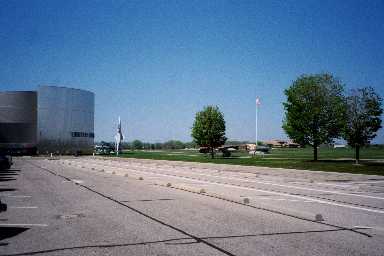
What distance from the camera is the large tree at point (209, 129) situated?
57312 mm

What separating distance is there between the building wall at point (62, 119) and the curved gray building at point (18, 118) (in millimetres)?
2823

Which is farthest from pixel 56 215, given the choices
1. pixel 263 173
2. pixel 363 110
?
pixel 363 110

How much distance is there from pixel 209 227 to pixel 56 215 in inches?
161

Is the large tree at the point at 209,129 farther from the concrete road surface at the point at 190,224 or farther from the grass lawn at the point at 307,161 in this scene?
the concrete road surface at the point at 190,224

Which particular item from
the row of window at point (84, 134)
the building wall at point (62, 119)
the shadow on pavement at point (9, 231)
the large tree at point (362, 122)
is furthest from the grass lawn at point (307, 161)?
the row of window at point (84, 134)

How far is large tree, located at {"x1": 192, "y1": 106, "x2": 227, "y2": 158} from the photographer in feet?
188

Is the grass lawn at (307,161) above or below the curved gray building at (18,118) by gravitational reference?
below

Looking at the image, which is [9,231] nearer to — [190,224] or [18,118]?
[190,224]

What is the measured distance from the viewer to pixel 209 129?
57.4 metres

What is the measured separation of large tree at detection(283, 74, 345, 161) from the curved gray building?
214 ft

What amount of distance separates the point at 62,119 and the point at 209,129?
48.1 meters

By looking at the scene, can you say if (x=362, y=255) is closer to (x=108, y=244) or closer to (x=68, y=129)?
(x=108, y=244)

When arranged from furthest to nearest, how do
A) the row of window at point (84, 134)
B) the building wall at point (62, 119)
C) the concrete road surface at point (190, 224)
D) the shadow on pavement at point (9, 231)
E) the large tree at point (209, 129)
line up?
the row of window at point (84, 134)
the building wall at point (62, 119)
the large tree at point (209, 129)
the shadow on pavement at point (9, 231)
the concrete road surface at point (190, 224)

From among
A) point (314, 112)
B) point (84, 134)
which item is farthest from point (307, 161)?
point (84, 134)
